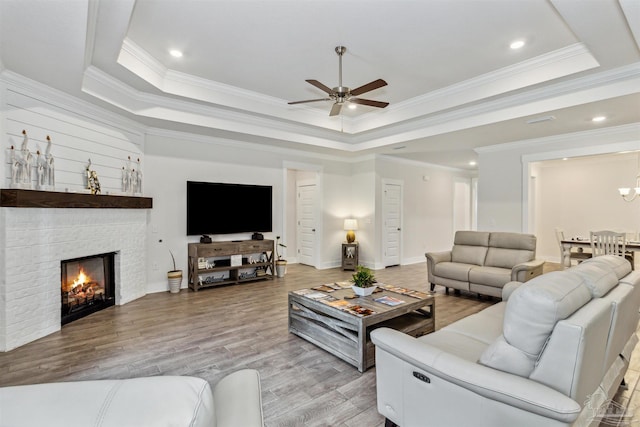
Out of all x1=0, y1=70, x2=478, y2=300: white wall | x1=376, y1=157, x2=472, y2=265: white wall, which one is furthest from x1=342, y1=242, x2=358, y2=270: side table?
x1=376, y1=157, x2=472, y2=265: white wall

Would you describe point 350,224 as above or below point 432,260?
above

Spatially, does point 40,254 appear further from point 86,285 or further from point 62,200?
point 86,285

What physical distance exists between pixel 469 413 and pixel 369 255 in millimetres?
5854

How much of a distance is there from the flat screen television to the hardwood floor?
1457 millimetres

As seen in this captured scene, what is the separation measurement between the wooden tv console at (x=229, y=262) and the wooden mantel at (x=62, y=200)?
117 centimetres

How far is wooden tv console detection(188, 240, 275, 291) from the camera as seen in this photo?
5.29 meters

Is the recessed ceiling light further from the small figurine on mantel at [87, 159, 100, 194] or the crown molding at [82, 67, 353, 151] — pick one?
the small figurine on mantel at [87, 159, 100, 194]

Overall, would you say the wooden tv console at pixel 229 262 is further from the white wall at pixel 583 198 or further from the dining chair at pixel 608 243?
the white wall at pixel 583 198

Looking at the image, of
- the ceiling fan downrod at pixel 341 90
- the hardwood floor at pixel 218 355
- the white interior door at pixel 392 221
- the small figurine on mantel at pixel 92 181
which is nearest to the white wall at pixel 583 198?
the white interior door at pixel 392 221

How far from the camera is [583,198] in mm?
7848

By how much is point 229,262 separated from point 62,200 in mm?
2707

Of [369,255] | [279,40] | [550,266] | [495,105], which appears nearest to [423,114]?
[495,105]

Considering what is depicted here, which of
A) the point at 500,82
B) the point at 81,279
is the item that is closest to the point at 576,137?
the point at 500,82

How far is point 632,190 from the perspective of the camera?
705cm
